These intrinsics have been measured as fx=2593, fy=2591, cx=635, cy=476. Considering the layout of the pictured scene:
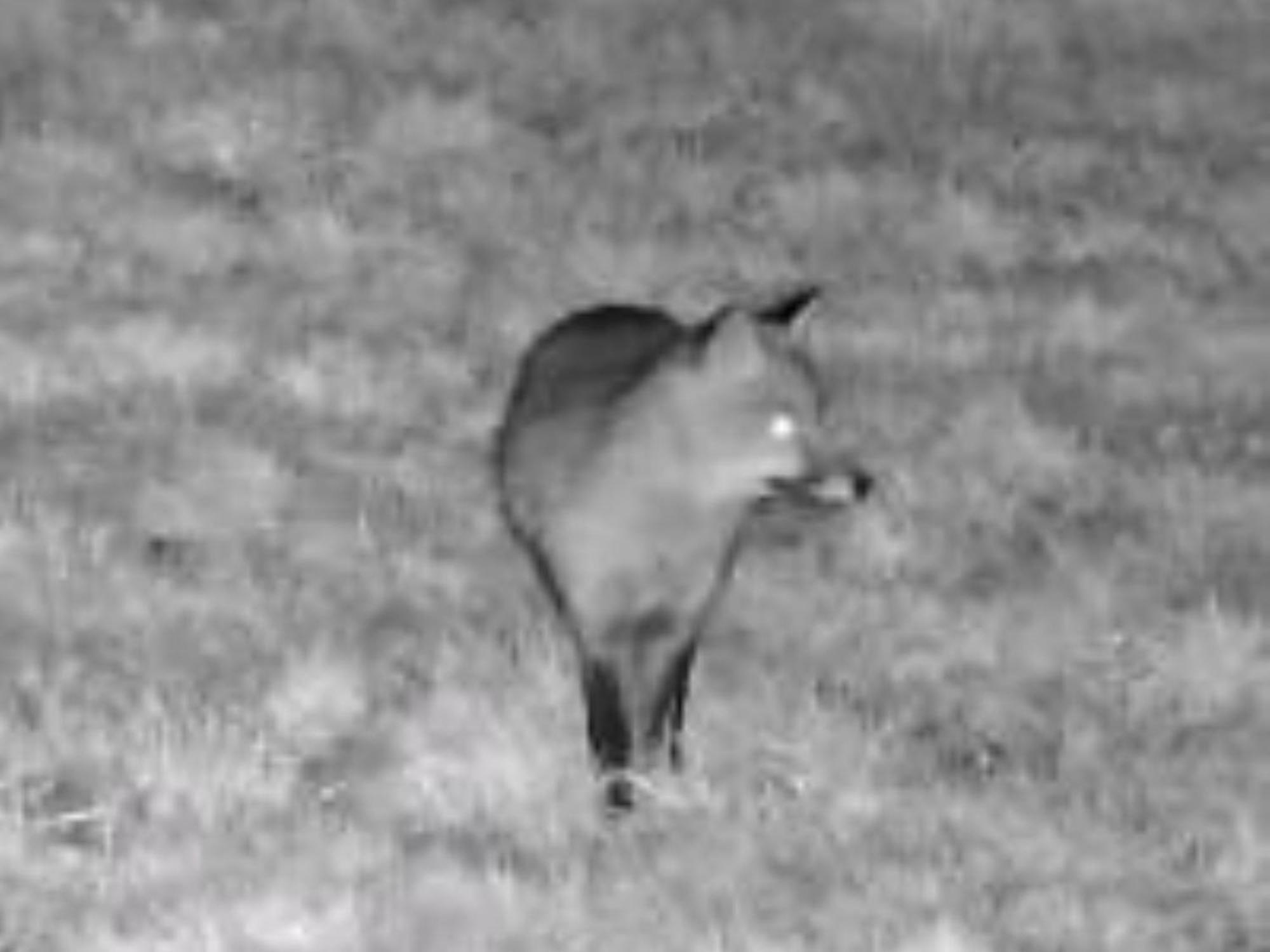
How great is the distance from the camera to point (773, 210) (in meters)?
13.8

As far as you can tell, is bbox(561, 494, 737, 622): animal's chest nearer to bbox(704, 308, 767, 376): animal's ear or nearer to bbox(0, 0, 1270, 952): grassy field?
bbox(704, 308, 767, 376): animal's ear

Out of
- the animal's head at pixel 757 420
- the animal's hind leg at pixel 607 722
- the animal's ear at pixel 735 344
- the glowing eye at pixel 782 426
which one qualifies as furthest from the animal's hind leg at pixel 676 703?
the animal's ear at pixel 735 344

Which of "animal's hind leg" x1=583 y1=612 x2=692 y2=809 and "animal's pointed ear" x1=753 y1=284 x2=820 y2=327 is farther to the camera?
"animal's hind leg" x1=583 y1=612 x2=692 y2=809

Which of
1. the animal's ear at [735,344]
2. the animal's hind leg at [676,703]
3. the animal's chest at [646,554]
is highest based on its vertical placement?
Answer: the animal's ear at [735,344]

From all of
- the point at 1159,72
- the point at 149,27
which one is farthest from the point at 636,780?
the point at 1159,72

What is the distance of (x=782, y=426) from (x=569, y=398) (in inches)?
43.5

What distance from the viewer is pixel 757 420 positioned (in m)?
6.40

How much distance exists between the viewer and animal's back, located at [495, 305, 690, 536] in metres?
6.82

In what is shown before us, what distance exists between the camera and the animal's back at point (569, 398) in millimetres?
6824

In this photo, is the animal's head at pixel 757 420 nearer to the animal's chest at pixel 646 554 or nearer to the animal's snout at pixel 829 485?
the animal's snout at pixel 829 485

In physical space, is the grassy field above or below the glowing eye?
below

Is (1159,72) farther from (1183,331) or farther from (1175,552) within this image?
(1175,552)

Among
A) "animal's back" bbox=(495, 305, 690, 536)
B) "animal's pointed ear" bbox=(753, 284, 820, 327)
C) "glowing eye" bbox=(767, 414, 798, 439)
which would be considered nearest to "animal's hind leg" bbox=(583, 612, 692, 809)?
"animal's back" bbox=(495, 305, 690, 536)

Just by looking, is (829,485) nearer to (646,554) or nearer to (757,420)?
(757,420)
